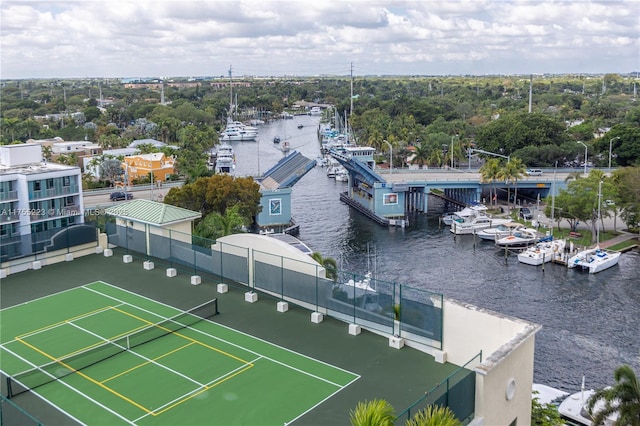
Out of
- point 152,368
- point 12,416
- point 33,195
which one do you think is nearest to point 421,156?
point 33,195

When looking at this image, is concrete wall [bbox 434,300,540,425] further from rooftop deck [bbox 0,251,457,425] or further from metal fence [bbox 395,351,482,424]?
rooftop deck [bbox 0,251,457,425]

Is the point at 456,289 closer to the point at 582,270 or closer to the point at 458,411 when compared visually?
the point at 582,270

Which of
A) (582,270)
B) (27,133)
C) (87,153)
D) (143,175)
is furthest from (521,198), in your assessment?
(27,133)

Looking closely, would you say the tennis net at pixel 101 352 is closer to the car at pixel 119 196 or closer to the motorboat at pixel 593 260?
the motorboat at pixel 593 260

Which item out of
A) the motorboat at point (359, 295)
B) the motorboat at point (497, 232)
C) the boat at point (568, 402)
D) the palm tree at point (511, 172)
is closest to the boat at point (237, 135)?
the palm tree at point (511, 172)

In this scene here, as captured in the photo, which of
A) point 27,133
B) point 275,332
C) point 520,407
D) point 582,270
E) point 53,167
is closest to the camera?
point 520,407

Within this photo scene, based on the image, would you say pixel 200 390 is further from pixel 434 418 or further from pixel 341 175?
pixel 341 175
